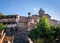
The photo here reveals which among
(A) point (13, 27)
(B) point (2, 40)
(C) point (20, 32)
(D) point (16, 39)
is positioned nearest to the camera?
(B) point (2, 40)

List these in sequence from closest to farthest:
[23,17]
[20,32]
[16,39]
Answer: [16,39] < [20,32] < [23,17]

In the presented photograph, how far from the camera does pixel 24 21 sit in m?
48.7

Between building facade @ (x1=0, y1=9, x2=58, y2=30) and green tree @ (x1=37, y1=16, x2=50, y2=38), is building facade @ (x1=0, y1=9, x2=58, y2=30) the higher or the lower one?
the higher one

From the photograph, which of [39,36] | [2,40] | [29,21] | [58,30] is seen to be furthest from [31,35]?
[29,21]

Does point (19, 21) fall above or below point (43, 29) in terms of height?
above

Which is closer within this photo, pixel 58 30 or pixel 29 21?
pixel 58 30

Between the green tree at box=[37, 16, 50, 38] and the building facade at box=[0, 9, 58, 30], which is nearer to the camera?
the green tree at box=[37, 16, 50, 38]

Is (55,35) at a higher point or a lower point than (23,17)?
lower

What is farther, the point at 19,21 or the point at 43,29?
the point at 19,21

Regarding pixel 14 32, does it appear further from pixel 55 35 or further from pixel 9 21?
pixel 55 35

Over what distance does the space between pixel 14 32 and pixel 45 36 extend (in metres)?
9.62

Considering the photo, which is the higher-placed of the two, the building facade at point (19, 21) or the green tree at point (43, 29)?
the building facade at point (19, 21)

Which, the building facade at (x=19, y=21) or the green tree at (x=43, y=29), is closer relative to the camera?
the green tree at (x=43, y=29)

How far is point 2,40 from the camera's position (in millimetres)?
31562
